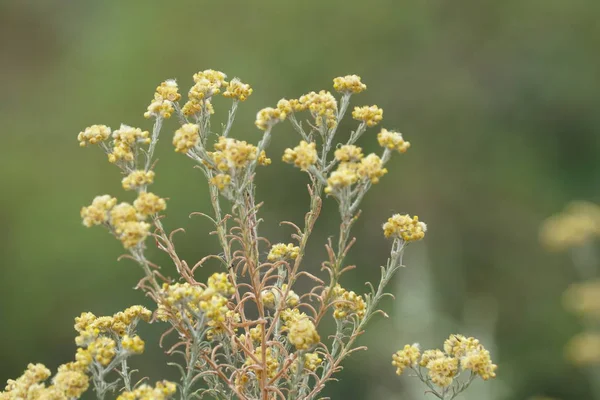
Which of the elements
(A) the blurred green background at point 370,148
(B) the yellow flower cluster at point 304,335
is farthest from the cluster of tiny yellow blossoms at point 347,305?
(A) the blurred green background at point 370,148

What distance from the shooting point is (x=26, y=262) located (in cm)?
643

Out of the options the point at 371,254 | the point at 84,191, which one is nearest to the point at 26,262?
the point at 84,191

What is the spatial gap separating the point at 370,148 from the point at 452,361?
18.3ft

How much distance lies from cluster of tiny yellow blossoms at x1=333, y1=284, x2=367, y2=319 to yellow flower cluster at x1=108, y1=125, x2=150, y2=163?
473 mm

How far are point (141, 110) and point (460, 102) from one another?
364 cm

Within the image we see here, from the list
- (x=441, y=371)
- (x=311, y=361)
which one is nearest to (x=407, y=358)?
(x=441, y=371)

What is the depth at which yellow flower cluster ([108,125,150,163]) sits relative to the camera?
1222mm

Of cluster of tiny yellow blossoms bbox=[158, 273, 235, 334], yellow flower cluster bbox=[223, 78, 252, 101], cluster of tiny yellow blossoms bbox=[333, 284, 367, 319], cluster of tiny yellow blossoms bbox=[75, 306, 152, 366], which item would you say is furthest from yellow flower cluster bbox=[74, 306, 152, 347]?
yellow flower cluster bbox=[223, 78, 252, 101]

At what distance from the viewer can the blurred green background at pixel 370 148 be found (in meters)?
6.41

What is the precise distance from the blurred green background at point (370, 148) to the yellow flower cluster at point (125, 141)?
15.3ft

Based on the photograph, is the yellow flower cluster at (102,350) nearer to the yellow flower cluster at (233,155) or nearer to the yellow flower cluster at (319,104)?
the yellow flower cluster at (233,155)

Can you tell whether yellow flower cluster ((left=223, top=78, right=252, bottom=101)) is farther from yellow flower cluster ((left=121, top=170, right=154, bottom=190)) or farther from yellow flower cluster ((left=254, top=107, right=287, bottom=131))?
yellow flower cluster ((left=121, top=170, right=154, bottom=190))

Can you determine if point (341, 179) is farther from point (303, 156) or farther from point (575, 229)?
point (575, 229)

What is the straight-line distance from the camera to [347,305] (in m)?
1.33
